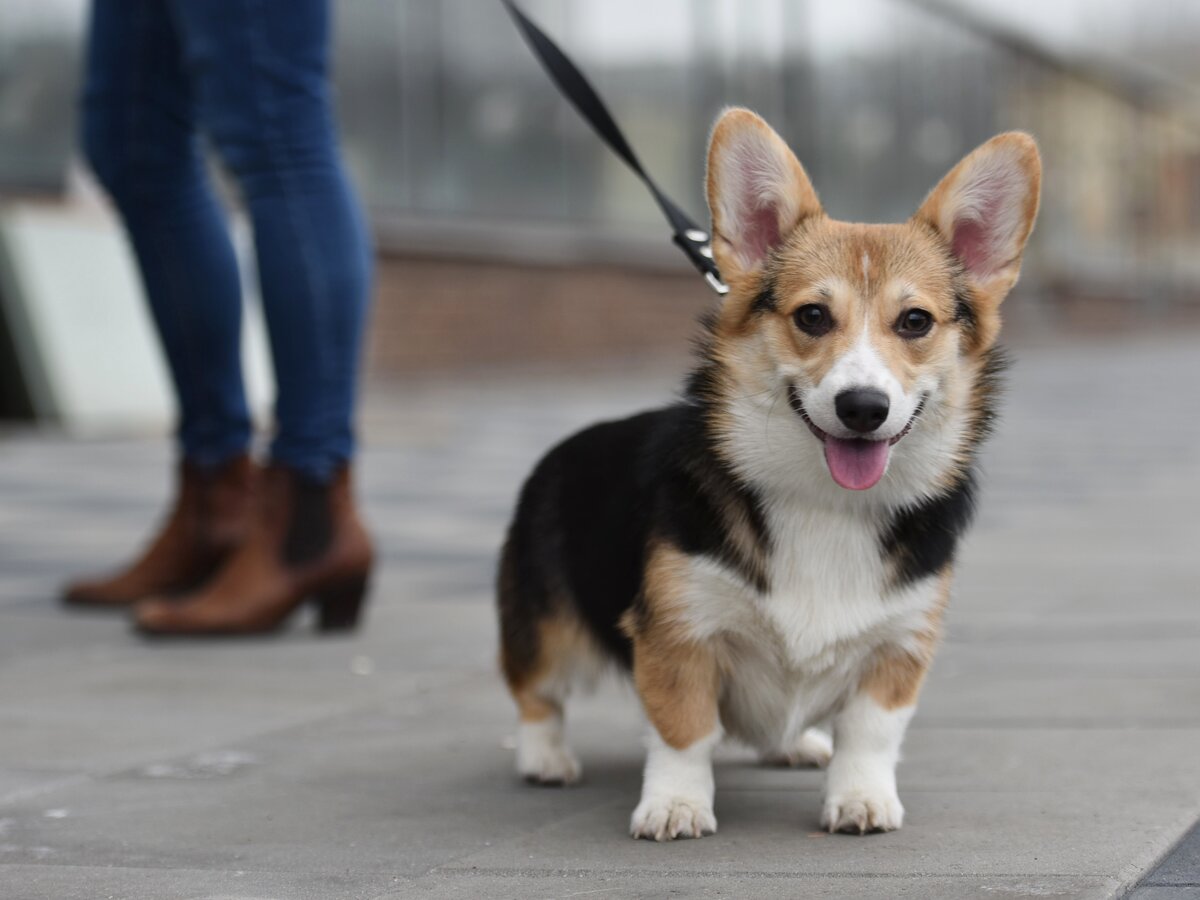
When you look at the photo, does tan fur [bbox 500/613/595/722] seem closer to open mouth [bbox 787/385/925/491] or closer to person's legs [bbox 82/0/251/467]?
open mouth [bbox 787/385/925/491]

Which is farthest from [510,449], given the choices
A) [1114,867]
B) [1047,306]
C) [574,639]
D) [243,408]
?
[1047,306]

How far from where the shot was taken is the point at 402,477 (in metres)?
7.08

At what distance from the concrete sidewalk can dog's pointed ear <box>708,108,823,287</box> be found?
702mm

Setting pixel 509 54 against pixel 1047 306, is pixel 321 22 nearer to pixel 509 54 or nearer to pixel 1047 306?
pixel 509 54

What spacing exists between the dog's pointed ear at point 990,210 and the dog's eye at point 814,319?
26cm

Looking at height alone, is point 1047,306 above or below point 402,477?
below

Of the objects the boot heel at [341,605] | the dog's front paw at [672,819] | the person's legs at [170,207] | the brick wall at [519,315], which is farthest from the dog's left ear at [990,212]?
the brick wall at [519,315]

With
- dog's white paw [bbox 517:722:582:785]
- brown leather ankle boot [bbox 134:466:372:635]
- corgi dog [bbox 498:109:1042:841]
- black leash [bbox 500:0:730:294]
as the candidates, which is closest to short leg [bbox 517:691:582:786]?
dog's white paw [bbox 517:722:582:785]

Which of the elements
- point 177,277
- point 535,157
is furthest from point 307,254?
point 535,157

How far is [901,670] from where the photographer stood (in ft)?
7.67

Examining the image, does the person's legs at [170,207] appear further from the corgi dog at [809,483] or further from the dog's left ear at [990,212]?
the dog's left ear at [990,212]

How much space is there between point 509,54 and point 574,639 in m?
12.9

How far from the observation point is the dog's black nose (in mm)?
2146

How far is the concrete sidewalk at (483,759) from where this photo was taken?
79.4 inches
